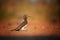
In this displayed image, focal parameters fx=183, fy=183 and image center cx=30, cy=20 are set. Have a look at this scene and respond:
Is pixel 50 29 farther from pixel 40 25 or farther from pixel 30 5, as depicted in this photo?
pixel 30 5

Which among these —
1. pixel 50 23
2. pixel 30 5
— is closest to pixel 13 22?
pixel 30 5

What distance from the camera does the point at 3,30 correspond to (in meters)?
2.18

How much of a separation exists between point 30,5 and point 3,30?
0.44 m

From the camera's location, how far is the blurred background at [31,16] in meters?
2.17

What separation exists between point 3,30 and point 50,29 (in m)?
0.56

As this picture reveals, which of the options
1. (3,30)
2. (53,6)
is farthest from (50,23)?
(3,30)

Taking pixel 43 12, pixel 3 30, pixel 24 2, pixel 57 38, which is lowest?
pixel 57 38

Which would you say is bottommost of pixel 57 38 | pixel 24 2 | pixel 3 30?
pixel 57 38

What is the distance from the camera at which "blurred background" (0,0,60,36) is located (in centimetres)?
217

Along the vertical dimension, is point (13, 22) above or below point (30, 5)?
below

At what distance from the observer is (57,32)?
2172 mm

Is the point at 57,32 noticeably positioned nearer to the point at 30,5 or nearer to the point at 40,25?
the point at 40,25

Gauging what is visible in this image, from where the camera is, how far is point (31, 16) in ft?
7.16

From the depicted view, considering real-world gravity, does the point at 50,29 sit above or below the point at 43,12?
below
